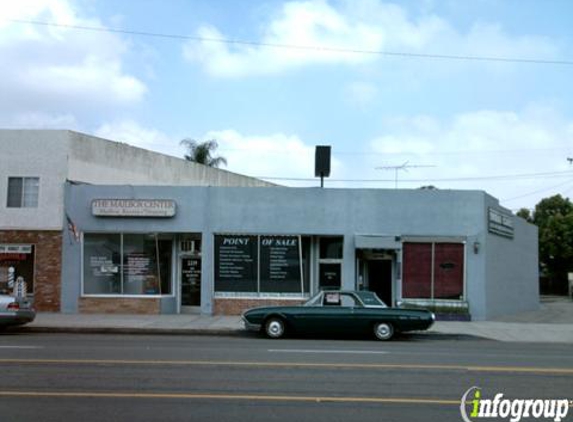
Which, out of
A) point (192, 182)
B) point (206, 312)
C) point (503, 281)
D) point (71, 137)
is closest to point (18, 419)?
point (206, 312)

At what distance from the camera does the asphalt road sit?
7.82 meters

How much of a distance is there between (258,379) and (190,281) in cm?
1427

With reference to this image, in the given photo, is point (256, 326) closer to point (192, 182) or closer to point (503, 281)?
point (503, 281)

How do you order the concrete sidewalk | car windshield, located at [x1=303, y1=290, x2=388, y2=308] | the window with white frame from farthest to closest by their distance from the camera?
the window with white frame
the concrete sidewalk
car windshield, located at [x1=303, y1=290, x2=388, y2=308]

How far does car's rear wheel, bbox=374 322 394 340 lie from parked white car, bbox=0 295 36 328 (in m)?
9.14

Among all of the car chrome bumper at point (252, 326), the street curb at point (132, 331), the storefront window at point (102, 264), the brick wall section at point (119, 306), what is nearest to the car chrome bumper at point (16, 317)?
the street curb at point (132, 331)

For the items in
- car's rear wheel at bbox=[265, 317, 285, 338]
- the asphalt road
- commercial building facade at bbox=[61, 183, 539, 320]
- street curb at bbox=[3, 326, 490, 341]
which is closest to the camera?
the asphalt road

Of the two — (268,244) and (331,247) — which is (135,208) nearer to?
(268,244)

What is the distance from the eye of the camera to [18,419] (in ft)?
23.9

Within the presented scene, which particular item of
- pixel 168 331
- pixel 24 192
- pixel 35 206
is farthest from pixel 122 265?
pixel 168 331

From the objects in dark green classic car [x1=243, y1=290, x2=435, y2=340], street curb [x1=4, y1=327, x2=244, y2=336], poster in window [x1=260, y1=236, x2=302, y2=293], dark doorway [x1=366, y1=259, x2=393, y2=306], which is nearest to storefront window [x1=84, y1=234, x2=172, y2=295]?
poster in window [x1=260, y1=236, x2=302, y2=293]

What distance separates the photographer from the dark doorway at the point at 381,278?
2402 centimetres

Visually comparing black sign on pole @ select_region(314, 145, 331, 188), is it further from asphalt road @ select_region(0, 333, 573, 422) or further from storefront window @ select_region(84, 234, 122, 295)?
asphalt road @ select_region(0, 333, 573, 422)

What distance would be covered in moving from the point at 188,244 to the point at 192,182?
29.9 ft
